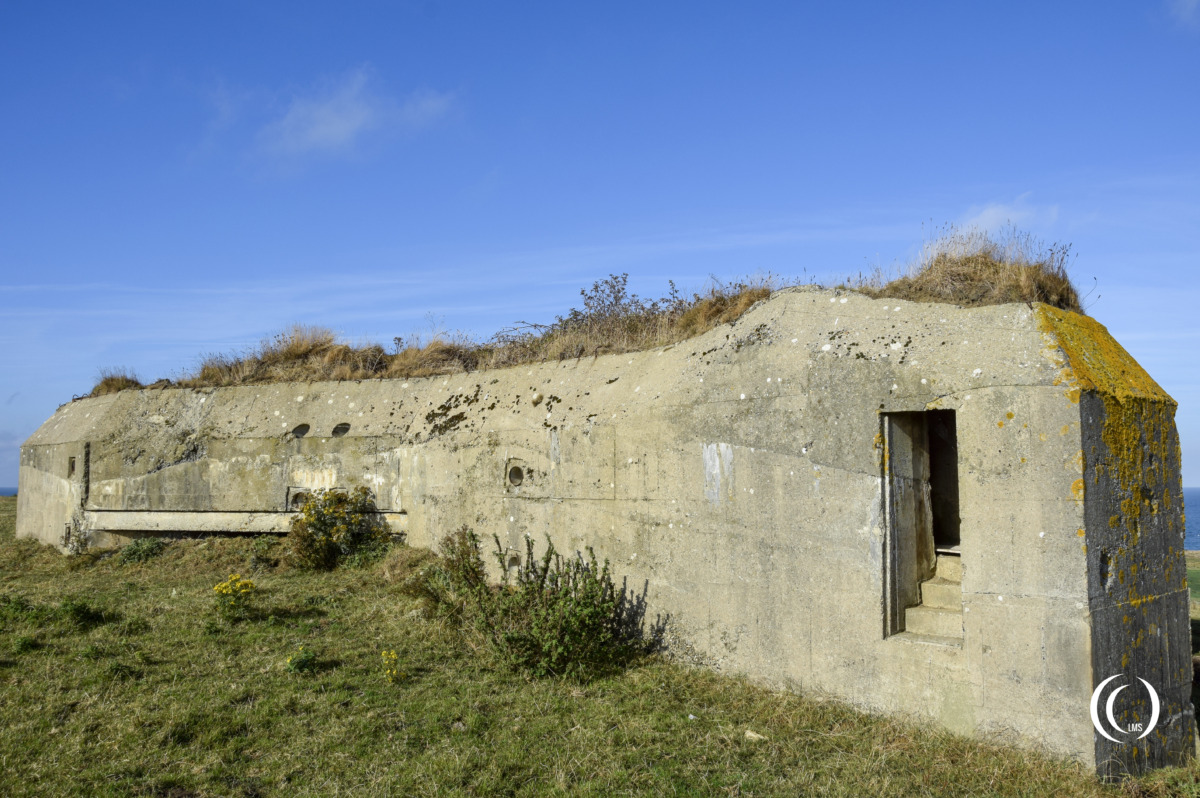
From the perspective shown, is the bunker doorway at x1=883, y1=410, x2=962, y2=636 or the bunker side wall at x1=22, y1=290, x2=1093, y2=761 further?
the bunker doorway at x1=883, y1=410, x2=962, y2=636

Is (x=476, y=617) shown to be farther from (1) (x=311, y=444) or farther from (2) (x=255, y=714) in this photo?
(1) (x=311, y=444)

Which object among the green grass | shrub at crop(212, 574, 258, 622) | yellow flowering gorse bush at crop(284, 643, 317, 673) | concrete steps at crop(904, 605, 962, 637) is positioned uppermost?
concrete steps at crop(904, 605, 962, 637)

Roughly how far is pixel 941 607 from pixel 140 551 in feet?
33.5

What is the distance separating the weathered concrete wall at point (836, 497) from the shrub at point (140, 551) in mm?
4219

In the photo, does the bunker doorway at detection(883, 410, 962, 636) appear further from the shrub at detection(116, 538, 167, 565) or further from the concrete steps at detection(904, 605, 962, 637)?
→ the shrub at detection(116, 538, 167, 565)

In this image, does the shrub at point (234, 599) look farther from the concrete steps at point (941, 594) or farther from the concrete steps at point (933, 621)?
the concrete steps at point (941, 594)

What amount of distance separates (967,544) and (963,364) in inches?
48.3

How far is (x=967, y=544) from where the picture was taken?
17.1 feet

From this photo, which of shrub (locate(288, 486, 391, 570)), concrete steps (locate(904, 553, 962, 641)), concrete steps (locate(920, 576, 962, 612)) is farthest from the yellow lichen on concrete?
shrub (locate(288, 486, 391, 570))

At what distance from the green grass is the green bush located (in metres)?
0.19

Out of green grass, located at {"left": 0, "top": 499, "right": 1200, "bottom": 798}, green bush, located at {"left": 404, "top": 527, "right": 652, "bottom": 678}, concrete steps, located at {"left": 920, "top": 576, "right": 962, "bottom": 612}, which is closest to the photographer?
green grass, located at {"left": 0, "top": 499, "right": 1200, "bottom": 798}

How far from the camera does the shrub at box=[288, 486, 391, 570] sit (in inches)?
383

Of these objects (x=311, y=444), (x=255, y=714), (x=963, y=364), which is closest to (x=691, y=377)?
(x=963, y=364)

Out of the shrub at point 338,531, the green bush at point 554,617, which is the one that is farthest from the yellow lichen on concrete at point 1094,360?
the shrub at point 338,531
